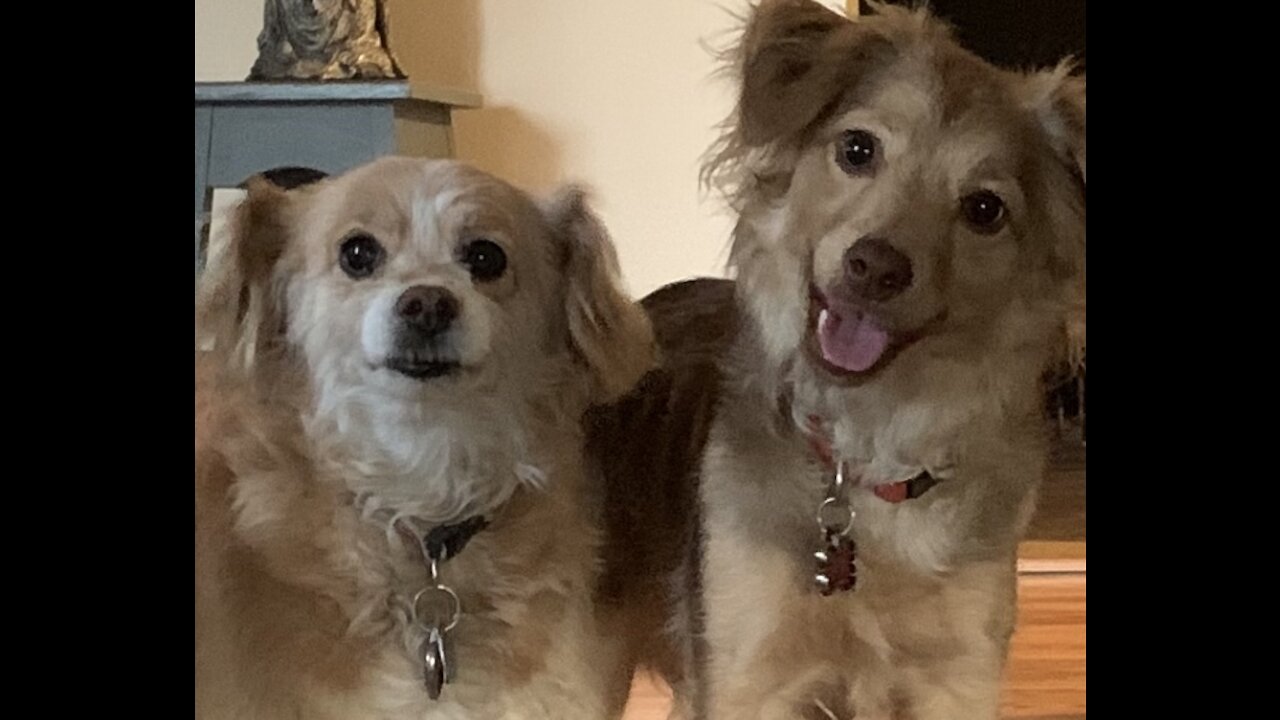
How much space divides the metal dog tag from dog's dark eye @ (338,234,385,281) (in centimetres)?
34

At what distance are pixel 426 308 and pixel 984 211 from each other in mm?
533

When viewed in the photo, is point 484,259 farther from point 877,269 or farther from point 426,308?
point 877,269

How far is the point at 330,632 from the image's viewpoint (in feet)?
3.96

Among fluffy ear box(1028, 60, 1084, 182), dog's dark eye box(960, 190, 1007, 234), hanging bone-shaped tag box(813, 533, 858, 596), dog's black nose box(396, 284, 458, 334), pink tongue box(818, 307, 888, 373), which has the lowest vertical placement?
hanging bone-shaped tag box(813, 533, 858, 596)

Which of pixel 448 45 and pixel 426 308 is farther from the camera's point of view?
pixel 448 45

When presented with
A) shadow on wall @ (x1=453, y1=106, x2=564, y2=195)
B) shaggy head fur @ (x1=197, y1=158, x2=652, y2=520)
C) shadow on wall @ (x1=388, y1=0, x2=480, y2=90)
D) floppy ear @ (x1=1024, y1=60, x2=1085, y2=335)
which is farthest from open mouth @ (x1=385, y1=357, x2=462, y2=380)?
shadow on wall @ (x1=388, y1=0, x2=480, y2=90)

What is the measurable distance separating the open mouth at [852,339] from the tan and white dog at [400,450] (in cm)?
18

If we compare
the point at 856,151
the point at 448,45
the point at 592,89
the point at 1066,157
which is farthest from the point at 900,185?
the point at 448,45

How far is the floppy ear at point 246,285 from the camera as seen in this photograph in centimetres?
129

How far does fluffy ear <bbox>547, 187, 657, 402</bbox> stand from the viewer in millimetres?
1346

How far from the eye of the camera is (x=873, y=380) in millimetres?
1324

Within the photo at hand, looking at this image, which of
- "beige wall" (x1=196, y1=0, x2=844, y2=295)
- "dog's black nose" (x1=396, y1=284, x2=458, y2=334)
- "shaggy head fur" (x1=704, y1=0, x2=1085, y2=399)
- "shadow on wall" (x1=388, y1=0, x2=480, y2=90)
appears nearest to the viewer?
"dog's black nose" (x1=396, y1=284, x2=458, y2=334)

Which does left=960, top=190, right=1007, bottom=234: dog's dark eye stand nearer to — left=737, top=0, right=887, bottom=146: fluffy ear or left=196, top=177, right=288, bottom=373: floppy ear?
left=737, top=0, right=887, bottom=146: fluffy ear
